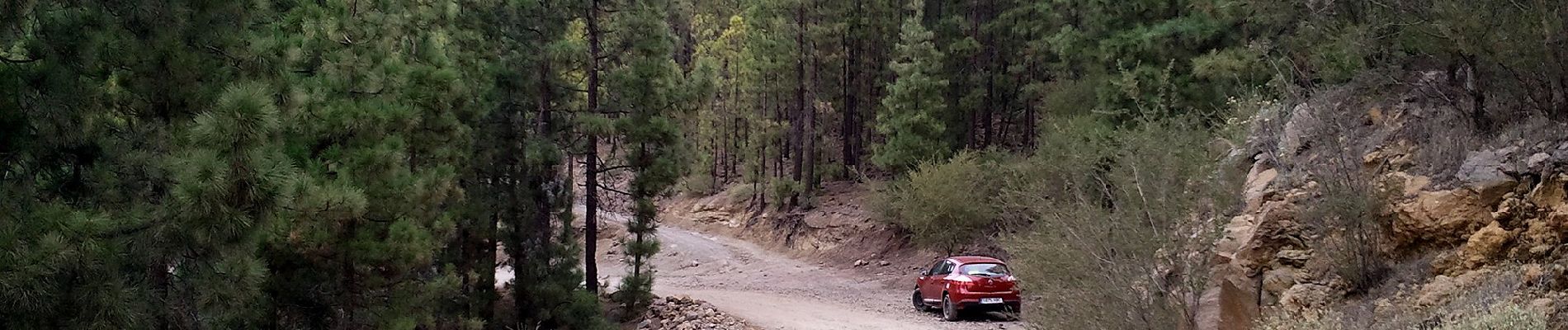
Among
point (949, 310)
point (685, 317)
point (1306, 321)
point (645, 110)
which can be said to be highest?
point (1306, 321)

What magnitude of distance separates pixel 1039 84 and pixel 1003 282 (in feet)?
43.2

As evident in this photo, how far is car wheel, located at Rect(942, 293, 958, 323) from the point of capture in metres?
17.5

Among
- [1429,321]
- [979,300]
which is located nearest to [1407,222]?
[1429,321]

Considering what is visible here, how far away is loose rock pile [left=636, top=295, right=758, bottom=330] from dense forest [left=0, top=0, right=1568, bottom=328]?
1.55ft

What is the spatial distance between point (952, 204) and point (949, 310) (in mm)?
7418

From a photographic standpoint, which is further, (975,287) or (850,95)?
(850,95)

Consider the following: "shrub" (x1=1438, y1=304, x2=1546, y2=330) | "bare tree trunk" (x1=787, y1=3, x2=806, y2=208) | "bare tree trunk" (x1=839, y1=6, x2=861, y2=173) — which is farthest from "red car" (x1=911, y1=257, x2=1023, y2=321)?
"bare tree trunk" (x1=787, y1=3, x2=806, y2=208)

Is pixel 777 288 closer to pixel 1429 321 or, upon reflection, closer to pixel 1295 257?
pixel 1295 257

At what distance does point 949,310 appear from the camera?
58.0 ft

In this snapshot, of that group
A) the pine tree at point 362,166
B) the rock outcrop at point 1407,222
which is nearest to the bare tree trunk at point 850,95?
the pine tree at point 362,166

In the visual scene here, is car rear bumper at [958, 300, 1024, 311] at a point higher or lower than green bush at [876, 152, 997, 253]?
higher

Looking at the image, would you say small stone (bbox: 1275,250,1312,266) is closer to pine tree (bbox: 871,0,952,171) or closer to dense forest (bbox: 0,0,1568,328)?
dense forest (bbox: 0,0,1568,328)

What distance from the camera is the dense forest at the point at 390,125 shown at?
242 inches

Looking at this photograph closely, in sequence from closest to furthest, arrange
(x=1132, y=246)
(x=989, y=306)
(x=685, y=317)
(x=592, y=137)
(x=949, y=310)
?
(x=1132, y=246) → (x=989, y=306) → (x=949, y=310) → (x=592, y=137) → (x=685, y=317)
